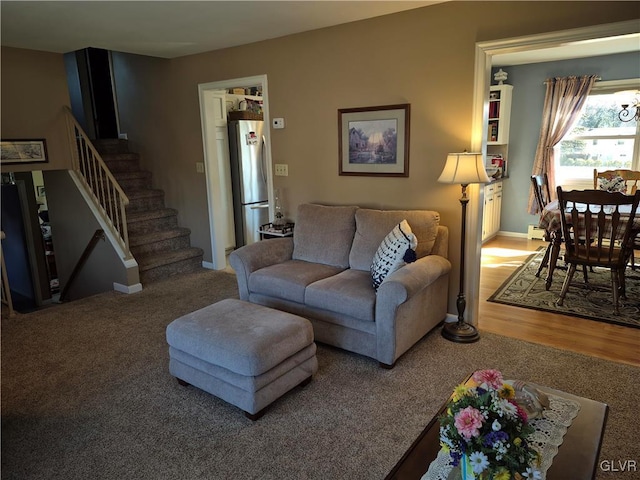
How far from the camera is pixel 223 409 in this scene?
2504 mm

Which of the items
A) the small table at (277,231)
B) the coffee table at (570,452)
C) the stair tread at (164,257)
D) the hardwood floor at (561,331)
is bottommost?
the hardwood floor at (561,331)

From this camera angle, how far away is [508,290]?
171 inches

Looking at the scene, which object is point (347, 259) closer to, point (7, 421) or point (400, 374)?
point (400, 374)

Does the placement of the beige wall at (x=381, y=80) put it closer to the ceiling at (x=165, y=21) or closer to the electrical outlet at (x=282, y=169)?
the electrical outlet at (x=282, y=169)

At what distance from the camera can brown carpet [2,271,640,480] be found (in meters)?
2.08

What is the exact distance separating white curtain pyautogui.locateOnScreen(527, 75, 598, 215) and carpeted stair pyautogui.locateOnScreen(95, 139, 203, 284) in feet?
16.2

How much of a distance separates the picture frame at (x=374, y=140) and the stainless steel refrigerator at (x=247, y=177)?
1953mm

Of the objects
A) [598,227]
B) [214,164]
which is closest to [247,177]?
[214,164]

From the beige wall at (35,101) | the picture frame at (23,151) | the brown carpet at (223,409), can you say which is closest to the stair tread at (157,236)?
the beige wall at (35,101)

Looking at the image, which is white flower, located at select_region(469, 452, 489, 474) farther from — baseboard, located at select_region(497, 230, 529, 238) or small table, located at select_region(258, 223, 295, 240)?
baseboard, located at select_region(497, 230, 529, 238)

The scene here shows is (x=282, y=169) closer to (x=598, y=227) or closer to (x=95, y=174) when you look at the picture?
(x=95, y=174)

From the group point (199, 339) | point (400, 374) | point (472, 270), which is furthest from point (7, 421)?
point (472, 270)

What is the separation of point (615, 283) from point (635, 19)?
81.7 inches

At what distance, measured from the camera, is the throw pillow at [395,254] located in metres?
2.91
